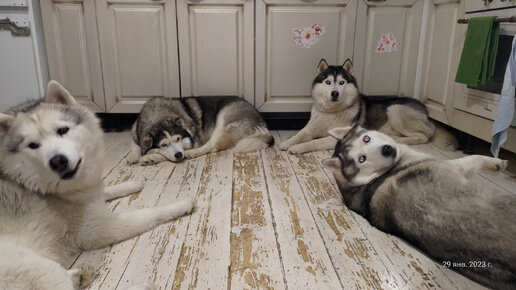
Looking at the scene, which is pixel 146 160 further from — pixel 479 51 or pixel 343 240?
pixel 479 51

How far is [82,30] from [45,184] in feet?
8.53

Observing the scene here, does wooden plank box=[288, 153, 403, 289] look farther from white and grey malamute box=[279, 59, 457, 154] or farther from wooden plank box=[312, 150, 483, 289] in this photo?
white and grey malamute box=[279, 59, 457, 154]

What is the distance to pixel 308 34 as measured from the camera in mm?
3598

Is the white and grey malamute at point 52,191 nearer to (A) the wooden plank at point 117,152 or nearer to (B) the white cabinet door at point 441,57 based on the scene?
(A) the wooden plank at point 117,152

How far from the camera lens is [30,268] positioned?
1.14 m

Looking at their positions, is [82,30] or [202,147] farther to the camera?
[82,30]

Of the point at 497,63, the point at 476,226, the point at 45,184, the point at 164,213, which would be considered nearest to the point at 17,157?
the point at 45,184

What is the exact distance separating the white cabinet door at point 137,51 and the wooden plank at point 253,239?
5.47ft

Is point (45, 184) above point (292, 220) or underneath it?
above

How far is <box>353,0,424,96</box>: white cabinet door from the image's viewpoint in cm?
357

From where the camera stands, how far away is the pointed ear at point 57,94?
155 centimetres

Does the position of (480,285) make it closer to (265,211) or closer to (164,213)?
(265,211)

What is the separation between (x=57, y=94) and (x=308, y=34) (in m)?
2.63

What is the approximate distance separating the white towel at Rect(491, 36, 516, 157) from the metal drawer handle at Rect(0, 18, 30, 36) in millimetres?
3872
